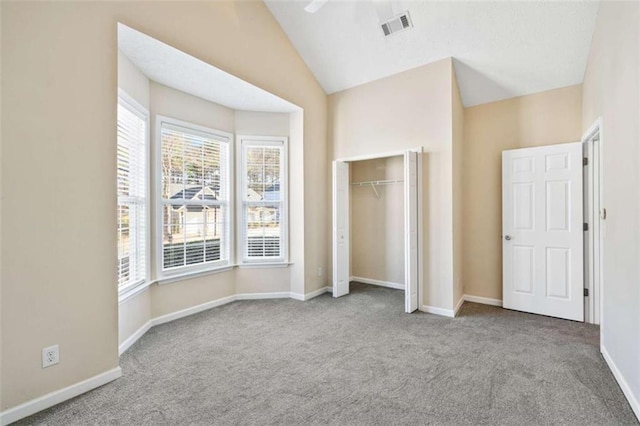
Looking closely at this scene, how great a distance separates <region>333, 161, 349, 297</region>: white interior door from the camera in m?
4.53

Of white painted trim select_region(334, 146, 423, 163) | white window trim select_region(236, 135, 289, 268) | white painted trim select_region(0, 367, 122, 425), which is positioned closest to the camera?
white painted trim select_region(0, 367, 122, 425)

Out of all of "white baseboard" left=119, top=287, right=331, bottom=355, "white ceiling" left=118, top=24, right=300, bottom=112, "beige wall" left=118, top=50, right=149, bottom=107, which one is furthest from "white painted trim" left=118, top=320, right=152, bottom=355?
"white ceiling" left=118, top=24, right=300, bottom=112

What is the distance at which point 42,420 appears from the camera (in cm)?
193

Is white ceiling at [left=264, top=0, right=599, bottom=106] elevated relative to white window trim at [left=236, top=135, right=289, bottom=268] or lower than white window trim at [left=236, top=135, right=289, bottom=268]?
elevated

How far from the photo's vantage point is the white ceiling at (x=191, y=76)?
2746 mm

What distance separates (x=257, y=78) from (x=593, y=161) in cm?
383

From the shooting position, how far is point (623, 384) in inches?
85.6

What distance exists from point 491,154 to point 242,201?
3412 millimetres

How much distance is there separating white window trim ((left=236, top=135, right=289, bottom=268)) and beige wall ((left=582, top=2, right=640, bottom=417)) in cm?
342

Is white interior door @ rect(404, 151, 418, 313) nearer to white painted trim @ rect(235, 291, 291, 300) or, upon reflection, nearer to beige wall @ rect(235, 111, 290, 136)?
white painted trim @ rect(235, 291, 291, 300)

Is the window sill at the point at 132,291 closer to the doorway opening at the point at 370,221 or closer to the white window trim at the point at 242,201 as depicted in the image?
the white window trim at the point at 242,201

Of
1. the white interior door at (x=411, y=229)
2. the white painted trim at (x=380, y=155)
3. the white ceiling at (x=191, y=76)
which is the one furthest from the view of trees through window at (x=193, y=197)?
the white interior door at (x=411, y=229)

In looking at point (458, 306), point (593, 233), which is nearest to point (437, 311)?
point (458, 306)

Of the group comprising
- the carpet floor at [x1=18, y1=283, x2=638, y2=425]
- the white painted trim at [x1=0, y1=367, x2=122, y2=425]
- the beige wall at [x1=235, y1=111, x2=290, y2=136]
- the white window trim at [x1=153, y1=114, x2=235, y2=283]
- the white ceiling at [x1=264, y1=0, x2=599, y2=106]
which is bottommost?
the carpet floor at [x1=18, y1=283, x2=638, y2=425]
